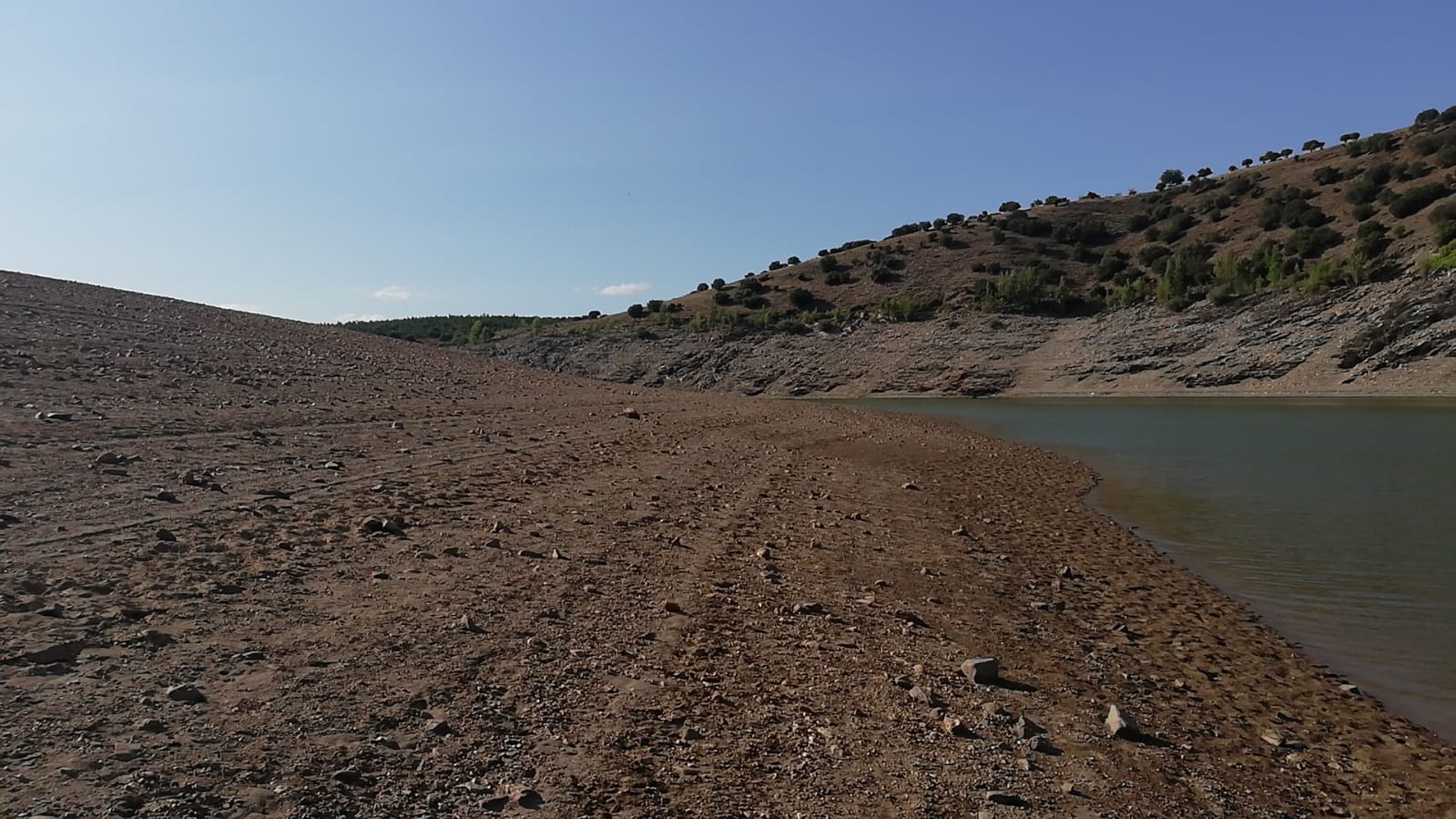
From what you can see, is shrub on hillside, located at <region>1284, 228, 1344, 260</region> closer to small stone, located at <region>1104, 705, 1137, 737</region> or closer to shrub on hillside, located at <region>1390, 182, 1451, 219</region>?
shrub on hillside, located at <region>1390, 182, 1451, 219</region>

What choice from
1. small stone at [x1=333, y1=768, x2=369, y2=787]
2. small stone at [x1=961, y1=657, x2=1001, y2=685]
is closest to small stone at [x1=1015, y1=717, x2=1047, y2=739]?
small stone at [x1=961, y1=657, x2=1001, y2=685]

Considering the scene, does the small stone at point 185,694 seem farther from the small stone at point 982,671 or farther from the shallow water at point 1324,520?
the shallow water at point 1324,520

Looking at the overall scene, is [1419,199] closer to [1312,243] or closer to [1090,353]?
[1312,243]

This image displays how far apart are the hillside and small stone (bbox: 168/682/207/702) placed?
42143mm

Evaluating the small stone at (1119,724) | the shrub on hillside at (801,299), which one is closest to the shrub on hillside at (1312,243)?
the shrub on hillside at (801,299)

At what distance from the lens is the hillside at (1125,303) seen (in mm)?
42562

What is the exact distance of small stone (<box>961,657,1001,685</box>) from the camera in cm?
552

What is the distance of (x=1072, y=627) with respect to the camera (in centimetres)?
716

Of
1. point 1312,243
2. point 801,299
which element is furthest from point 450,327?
point 1312,243

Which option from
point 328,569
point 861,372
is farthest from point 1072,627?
point 861,372

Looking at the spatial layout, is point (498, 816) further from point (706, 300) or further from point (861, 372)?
point (706, 300)

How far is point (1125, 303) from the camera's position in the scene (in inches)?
2215

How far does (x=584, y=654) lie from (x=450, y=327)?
93.9m

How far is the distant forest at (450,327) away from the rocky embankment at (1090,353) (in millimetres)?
4377
